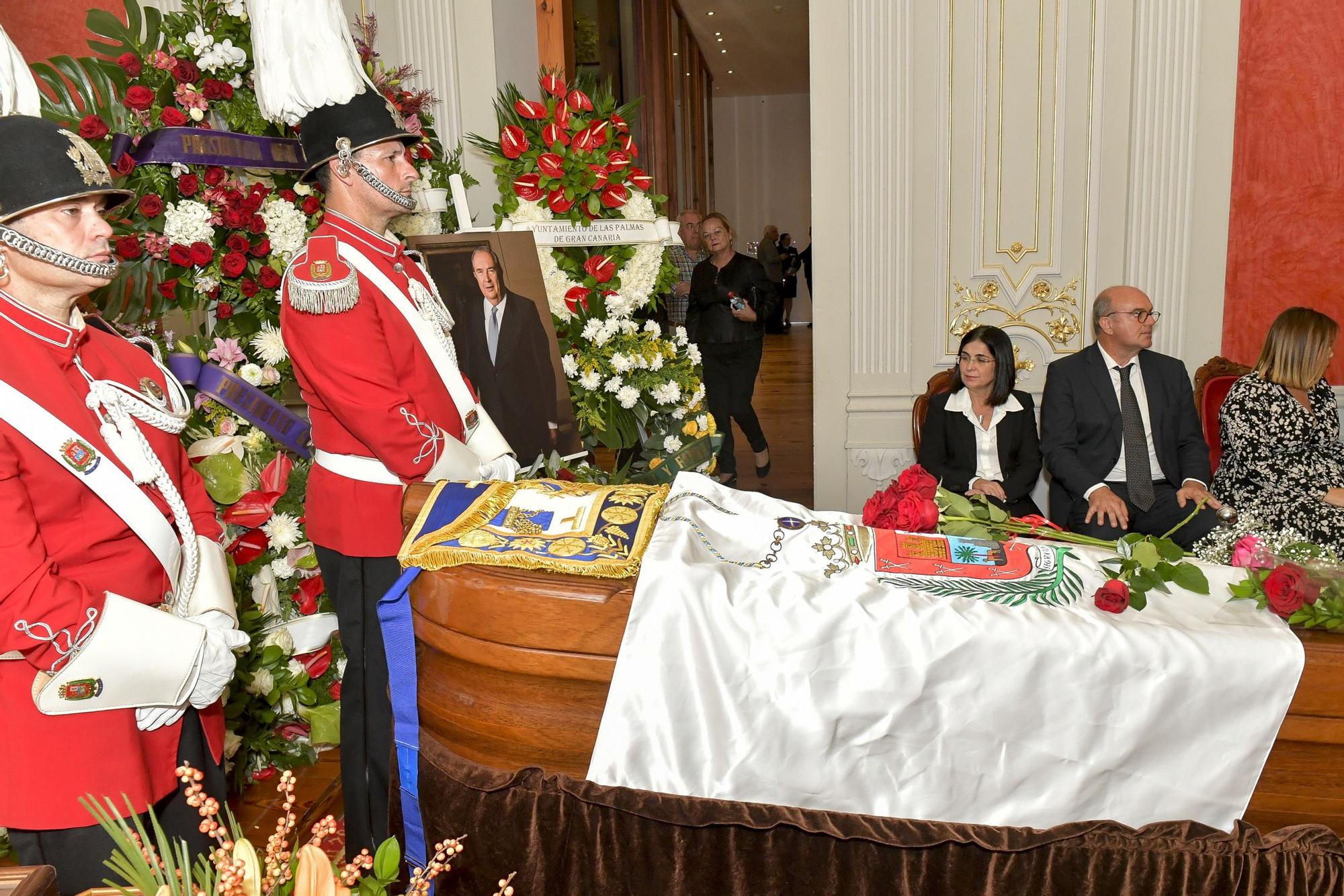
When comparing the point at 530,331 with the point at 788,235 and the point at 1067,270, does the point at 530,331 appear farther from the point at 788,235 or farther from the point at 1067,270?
the point at 788,235

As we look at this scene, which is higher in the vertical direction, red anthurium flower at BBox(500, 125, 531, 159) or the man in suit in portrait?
red anthurium flower at BBox(500, 125, 531, 159)

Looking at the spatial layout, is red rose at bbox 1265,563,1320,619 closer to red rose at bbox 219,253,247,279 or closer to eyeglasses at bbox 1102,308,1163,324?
eyeglasses at bbox 1102,308,1163,324

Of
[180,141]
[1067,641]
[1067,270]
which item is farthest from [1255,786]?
[1067,270]

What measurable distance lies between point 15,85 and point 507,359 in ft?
4.69

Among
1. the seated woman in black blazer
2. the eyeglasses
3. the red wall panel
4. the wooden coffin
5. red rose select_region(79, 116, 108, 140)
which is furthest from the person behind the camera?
the red wall panel

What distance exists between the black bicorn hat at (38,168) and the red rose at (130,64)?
1370 millimetres

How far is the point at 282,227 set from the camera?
119 inches

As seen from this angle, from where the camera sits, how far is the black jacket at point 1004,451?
3.80 metres

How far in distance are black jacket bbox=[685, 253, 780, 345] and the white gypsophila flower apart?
11.1 ft

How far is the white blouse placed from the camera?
382cm

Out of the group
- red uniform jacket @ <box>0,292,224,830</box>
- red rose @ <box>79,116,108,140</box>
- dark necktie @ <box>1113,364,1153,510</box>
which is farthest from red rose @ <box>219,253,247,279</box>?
dark necktie @ <box>1113,364,1153,510</box>

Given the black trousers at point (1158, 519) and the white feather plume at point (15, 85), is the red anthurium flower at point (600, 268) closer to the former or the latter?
the white feather plume at point (15, 85)

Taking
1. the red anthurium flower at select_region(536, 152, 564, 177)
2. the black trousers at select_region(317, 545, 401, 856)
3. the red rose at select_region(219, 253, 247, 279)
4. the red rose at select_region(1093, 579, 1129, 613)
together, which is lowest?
the black trousers at select_region(317, 545, 401, 856)

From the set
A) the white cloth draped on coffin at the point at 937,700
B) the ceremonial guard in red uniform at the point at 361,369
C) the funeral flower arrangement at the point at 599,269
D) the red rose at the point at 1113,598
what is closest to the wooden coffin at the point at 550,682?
the white cloth draped on coffin at the point at 937,700
